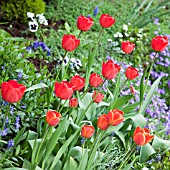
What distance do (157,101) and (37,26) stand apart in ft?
4.20

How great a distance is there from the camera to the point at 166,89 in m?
4.51

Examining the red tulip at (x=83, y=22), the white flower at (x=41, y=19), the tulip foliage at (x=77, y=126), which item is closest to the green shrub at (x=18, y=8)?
the white flower at (x=41, y=19)

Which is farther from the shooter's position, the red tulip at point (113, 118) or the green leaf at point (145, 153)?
the green leaf at point (145, 153)

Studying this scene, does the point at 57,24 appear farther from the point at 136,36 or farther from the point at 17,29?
the point at 136,36

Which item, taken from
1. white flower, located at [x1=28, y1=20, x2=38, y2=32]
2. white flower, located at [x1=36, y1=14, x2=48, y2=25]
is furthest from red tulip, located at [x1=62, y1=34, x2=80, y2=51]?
white flower, located at [x1=36, y1=14, x2=48, y2=25]

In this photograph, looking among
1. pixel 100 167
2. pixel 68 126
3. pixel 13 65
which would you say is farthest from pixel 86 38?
pixel 100 167

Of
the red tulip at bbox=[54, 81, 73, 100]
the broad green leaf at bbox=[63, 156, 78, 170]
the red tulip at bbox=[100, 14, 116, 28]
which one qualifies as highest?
the red tulip at bbox=[100, 14, 116, 28]

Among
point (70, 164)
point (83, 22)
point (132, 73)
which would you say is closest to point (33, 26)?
point (83, 22)

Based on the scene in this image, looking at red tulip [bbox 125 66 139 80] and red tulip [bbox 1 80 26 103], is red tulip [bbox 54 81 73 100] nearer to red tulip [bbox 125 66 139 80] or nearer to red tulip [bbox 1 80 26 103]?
red tulip [bbox 1 80 26 103]

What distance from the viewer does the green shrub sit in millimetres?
4262

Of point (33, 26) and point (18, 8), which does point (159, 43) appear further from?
point (18, 8)

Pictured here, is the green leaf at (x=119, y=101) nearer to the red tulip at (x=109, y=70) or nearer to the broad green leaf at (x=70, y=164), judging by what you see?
the broad green leaf at (x=70, y=164)

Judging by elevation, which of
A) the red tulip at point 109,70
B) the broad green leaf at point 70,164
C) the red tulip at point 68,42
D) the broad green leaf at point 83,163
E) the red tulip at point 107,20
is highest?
the red tulip at point 107,20

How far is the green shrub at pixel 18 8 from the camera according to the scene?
4262mm
